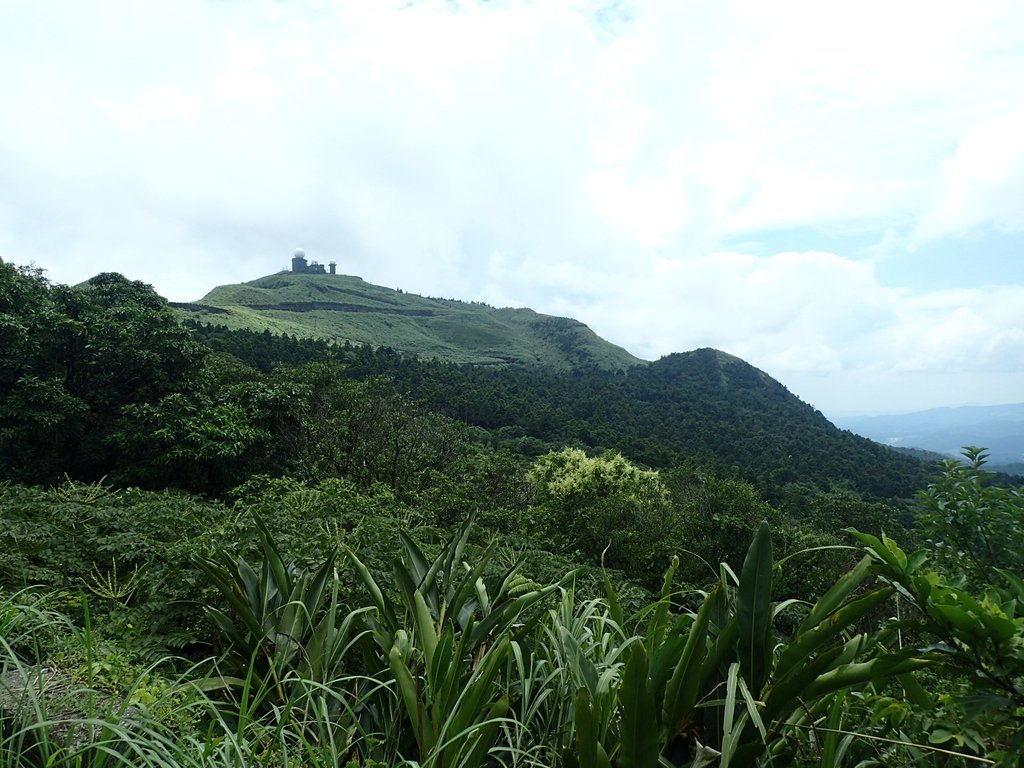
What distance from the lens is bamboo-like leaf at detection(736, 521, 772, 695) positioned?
1.43m

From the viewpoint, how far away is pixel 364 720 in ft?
5.89

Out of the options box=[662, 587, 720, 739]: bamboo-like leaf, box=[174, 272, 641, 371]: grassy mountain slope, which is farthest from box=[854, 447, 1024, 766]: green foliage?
box=[174, 272, 641, 371]: grassy mountain slope

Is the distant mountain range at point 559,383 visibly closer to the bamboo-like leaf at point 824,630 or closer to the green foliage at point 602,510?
the green foliage at point 602,510

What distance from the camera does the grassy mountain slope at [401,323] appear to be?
7950 cm

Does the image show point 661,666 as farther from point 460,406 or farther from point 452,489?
point 460,406

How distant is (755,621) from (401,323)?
100 meters

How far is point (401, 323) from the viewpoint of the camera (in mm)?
99125

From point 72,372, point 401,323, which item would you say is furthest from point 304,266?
point 72,372

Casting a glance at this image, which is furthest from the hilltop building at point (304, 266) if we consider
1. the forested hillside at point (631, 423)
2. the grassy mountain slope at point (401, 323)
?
the forested hillside at point (631, 423)

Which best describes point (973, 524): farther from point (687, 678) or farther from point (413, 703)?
point (413, 703)

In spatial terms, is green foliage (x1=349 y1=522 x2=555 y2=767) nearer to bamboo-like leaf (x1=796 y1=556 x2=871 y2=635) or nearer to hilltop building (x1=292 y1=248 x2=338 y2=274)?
bamboo-like leaf (x1=796 y1=556 x2=871 y2=635)

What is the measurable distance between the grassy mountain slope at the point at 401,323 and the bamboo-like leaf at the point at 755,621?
68.1 metres

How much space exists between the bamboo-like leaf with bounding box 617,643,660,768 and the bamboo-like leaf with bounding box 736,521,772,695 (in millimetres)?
→ 273

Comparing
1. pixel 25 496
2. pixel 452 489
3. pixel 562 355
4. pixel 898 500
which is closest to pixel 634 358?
pixel 562 355
